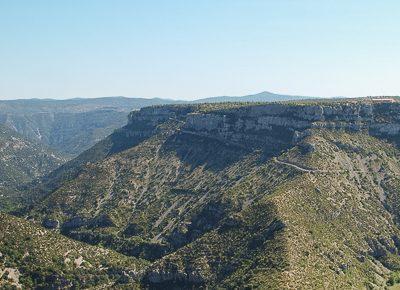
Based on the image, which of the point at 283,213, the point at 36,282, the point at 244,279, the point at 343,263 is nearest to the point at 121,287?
the point at 36,282

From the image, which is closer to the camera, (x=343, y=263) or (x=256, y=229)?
(x=343, y=263)

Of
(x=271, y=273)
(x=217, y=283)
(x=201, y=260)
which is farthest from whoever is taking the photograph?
(x=201, y=260)

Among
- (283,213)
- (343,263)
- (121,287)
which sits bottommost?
(121,287)

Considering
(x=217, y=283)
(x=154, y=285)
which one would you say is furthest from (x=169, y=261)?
(x=217, y=283)

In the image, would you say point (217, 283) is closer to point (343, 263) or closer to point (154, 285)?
point (154, 285)

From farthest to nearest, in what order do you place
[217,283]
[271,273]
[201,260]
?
[201,260], [217,283], [271,273]

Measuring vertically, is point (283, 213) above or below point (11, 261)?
above

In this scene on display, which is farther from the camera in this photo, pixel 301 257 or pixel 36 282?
pixel 36 282

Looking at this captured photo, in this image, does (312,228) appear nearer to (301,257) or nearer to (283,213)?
(283,213)

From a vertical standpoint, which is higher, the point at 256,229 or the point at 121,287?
the point at 256,229
